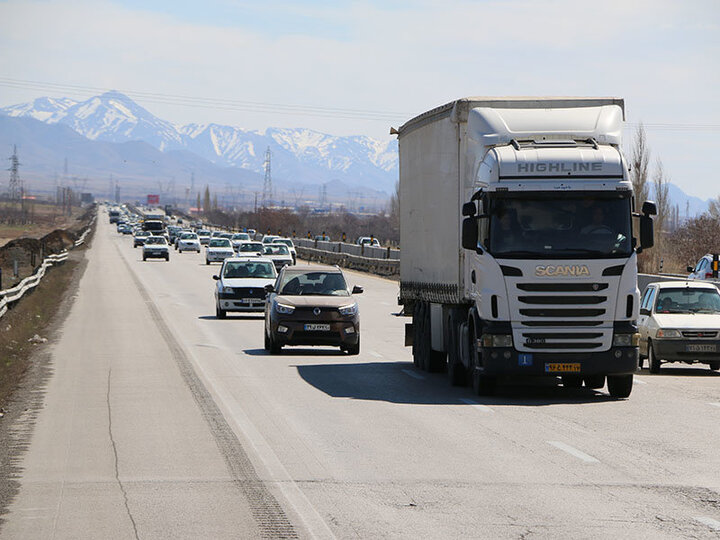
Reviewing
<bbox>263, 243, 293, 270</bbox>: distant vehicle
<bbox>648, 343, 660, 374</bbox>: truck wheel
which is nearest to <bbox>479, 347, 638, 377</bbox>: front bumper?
<bbox>648, 343, 660, 374</bbox>: truck wheel

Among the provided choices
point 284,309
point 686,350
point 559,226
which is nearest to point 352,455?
point 559,226

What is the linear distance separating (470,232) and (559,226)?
1.14 m

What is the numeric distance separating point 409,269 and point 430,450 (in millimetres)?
9950

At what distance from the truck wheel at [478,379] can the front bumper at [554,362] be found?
45cm

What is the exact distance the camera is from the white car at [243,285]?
112 ft

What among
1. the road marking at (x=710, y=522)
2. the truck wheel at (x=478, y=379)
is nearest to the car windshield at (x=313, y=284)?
the truck wheel at (x=478, y=379)

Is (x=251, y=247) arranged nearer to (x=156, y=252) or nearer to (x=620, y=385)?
(x=156, y=252)

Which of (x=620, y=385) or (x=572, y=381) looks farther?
(x=572, y=381)

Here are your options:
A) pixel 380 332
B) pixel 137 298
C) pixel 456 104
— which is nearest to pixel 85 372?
pixel 456 104

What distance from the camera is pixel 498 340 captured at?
1638cm

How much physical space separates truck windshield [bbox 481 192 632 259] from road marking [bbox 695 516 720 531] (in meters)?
7.58

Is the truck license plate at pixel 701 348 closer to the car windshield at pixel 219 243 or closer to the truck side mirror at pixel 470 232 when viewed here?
the truck side mirror at pixel 470 232

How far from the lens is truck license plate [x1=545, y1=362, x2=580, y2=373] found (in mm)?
16438

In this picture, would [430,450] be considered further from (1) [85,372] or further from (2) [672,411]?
(1) [85,372]
